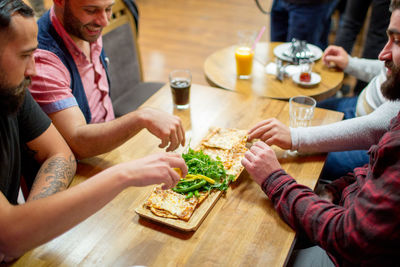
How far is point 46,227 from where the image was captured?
876 millimetres

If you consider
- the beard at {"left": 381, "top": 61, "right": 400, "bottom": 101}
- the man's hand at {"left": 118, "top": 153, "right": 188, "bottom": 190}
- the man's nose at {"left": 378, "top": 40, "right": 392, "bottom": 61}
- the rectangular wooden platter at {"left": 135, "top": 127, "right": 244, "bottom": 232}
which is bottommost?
the rectangular wooden platter at {"left": 135, "top": 127, "right": 244, "bottom": 232}

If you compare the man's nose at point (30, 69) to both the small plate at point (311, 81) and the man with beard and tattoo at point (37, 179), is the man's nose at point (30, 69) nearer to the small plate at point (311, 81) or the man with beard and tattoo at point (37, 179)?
the man with beard and tattoo at point (37, 179)

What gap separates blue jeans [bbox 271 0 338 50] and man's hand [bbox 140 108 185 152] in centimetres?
175

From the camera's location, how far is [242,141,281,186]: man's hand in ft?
3.78

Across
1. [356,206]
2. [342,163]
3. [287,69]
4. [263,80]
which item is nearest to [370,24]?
[287,69]

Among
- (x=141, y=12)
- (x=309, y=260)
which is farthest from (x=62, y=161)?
(x=141, y=12)

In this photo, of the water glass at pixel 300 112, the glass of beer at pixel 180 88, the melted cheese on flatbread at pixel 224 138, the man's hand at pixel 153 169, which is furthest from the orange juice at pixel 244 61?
the man's hand at pixel 153 169

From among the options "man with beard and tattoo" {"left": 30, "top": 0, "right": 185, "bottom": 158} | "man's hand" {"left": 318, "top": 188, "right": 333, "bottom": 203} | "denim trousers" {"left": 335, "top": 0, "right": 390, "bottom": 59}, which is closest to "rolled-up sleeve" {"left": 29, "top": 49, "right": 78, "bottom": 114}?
"man with beard and tattoo" {"left": 30, "top": 0, "right": 185, "bottom": 158}

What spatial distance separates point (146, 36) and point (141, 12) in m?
0.97

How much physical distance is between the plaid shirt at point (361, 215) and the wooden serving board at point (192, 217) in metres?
0.19

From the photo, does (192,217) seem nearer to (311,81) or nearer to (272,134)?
(272,134)

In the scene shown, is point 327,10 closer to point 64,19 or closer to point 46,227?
point 64,19

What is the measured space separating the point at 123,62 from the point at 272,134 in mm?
1321

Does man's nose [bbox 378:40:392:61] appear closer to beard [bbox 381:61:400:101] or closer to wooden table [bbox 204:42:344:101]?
beard [bbox 381:61:400:101]
